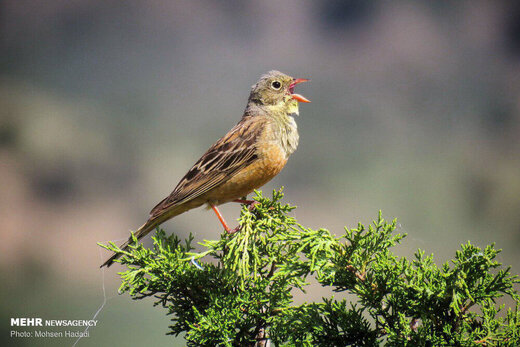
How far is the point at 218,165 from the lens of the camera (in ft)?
7.55

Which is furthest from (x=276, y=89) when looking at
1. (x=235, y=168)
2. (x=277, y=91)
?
(x=235, y=168)

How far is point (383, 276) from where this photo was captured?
131cm

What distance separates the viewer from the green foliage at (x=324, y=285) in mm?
1212

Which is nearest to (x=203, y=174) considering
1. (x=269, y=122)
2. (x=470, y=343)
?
(x=269, y=122)

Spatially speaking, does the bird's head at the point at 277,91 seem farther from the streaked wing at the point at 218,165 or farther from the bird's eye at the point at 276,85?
the streaked wing at the point at 218,165

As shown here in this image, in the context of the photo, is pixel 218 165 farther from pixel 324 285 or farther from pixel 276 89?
pixel 324 285

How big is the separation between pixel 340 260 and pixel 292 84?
1493 millimetres

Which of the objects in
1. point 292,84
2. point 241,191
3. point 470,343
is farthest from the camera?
point 292,84


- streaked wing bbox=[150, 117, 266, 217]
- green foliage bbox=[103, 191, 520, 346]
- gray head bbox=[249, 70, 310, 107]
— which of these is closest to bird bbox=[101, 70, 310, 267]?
streaked wing bbox=[150, 117, 266, 217]

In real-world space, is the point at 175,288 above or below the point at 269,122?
below

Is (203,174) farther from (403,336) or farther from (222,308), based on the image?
(403,336)

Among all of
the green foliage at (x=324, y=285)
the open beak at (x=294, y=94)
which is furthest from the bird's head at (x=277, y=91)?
the green foliage at (x=324, y=285)

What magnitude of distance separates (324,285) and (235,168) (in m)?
0.99

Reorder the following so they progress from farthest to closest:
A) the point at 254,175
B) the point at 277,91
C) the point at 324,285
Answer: the point at 277,91, the point at 254,175, the point at 324,285
